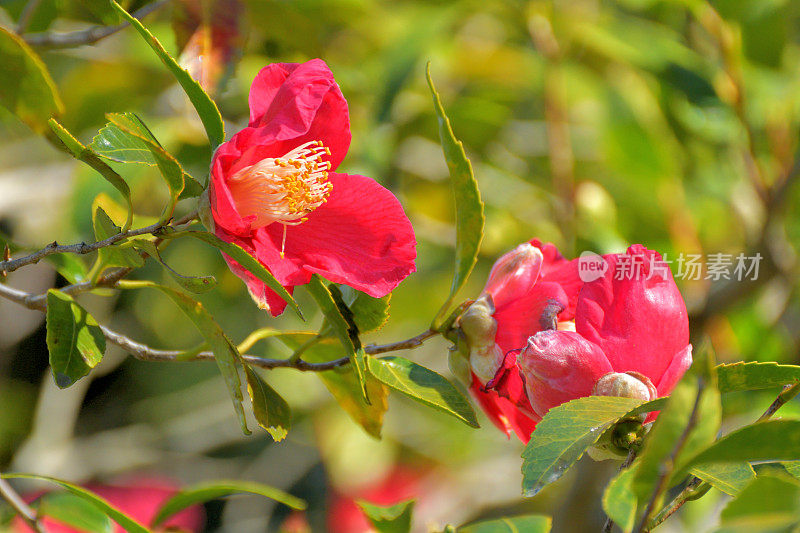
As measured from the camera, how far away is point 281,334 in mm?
760

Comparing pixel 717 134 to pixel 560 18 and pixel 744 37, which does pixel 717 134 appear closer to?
pixel 744 37

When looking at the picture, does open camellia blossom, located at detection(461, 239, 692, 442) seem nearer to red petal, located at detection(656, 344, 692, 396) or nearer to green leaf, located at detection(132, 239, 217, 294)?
red petal, located at detection(656, 344, 692, 396)

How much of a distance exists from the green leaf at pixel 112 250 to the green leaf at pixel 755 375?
44 centimetres

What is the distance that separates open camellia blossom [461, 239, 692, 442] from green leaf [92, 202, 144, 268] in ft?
0.88

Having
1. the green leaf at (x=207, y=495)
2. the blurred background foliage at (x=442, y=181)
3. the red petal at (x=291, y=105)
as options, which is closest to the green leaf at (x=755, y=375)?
the red petal at (x=291, y=105)

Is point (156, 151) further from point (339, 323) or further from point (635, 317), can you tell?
point (635, 317)

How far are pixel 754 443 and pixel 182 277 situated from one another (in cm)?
40

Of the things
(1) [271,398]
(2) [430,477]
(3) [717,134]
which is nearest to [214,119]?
(1) [271,398]

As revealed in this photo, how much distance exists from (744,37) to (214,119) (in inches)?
47.3

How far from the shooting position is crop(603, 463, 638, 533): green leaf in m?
0.48

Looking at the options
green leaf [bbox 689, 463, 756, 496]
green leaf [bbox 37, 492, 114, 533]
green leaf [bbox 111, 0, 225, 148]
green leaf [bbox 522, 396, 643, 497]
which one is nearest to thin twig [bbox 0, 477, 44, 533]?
green leaf [bbox 37, 492, 114, 533]

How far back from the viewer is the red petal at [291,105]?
1.98 feet

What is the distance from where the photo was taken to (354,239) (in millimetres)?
665

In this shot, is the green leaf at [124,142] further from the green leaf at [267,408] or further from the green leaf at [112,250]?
the green leaf at [267,408]
